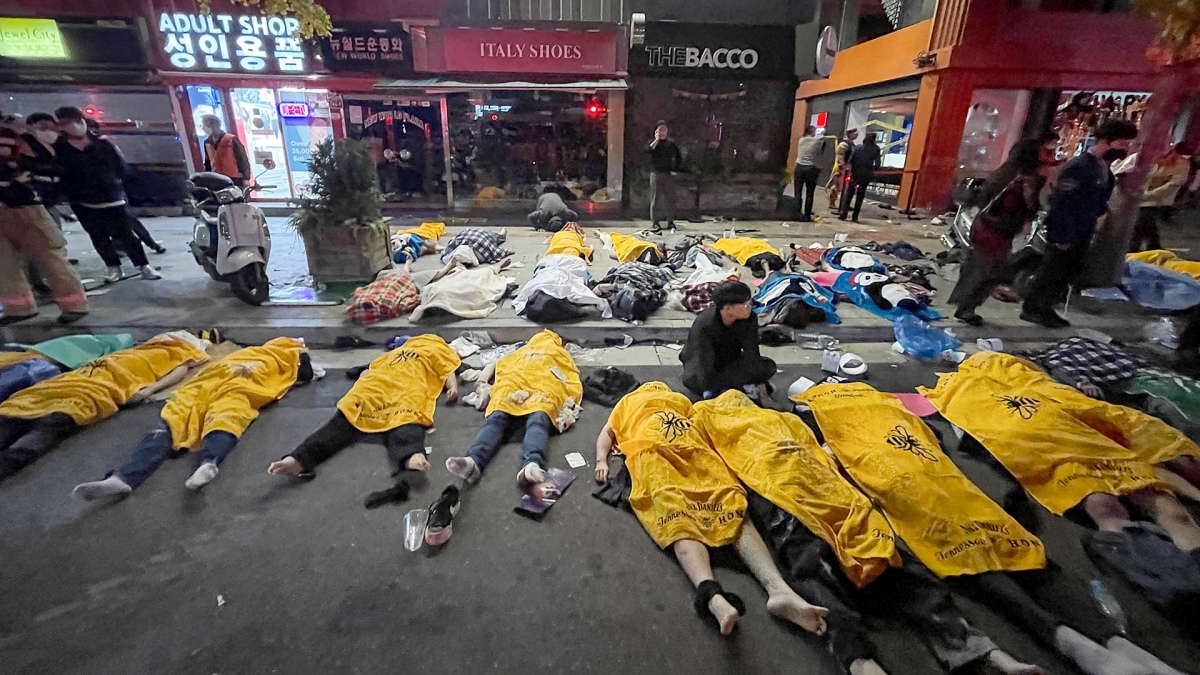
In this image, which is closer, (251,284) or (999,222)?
(999,222)

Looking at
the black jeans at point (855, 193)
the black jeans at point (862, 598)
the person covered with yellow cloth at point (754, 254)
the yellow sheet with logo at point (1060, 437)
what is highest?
the black jeans at point (855, 193)

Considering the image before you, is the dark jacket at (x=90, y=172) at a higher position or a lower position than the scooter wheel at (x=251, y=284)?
higher

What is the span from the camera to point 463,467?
316 cm

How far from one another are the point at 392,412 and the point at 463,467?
84cm

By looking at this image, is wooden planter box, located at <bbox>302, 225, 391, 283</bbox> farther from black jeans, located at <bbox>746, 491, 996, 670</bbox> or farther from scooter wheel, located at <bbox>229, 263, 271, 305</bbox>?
black jeans, located at <bbox>746, 491, 996, 670</bbox>

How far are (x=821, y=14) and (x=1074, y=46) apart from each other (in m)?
4.62

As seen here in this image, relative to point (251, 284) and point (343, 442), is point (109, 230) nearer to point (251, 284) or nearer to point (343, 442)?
point (251, 284)

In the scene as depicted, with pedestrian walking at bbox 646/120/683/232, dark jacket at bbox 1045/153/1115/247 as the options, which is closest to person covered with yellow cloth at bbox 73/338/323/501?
dark jacket at bbox 1045/153/1115/247

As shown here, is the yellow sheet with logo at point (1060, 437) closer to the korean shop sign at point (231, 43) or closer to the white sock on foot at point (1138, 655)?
the white sock on foot at point (1138, 655)

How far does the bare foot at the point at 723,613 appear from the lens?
7.25 ft

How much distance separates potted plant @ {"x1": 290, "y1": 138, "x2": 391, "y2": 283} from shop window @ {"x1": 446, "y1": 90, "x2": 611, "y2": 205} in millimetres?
6104

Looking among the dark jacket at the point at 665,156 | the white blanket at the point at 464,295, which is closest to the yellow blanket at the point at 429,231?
the white blanket at the point at 464,295

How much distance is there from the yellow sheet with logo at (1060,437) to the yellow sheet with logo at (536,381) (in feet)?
8.89

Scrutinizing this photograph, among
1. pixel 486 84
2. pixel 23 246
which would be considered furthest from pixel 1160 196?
pixel 23 246
